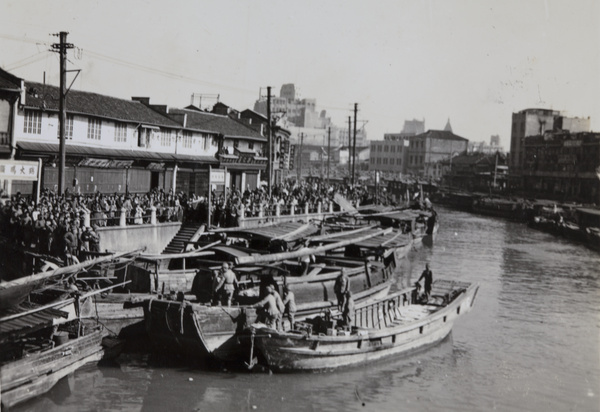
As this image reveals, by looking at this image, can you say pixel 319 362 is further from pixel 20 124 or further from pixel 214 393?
pixel 20 124

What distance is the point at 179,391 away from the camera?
16.9 metres

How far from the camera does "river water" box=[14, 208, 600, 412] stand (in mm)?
16422

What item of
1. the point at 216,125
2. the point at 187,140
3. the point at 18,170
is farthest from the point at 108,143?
the point at 18,170

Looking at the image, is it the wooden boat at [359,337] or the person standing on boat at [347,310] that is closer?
the wooden boat at [359,337]

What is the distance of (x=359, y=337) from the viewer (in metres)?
18.6

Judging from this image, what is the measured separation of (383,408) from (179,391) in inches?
224

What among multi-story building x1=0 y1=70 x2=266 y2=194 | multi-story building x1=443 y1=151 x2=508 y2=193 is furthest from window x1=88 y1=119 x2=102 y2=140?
multi-story building x1=443 y1=151 x2=508 y2=193

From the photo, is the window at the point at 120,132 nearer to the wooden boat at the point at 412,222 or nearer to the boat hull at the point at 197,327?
the wooden boat at the point at 412,222

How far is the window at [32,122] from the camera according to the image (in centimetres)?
3194

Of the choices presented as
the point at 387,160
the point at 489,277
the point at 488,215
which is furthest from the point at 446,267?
the point at 387,160

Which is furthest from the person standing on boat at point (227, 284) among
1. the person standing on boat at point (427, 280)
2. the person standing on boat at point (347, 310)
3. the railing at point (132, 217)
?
the person standing on boat at point (427, 280)

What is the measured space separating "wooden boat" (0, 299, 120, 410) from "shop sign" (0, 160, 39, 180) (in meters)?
6.63

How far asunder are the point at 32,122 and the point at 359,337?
22.7 meters

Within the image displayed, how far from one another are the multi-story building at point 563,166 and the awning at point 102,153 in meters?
45.6
